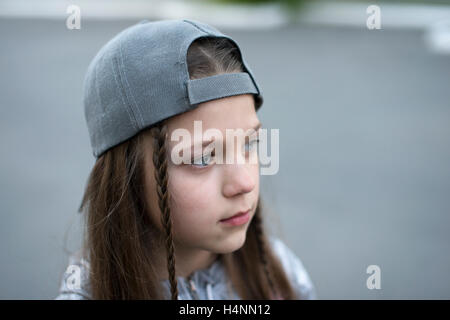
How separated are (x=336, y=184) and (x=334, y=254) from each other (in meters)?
1.04

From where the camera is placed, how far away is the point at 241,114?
1.48 meters

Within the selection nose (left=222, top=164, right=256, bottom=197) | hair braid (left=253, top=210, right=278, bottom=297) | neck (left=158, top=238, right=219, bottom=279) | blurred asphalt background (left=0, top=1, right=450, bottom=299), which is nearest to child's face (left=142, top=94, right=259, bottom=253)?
nose (left=222, top=164, right=256, bottom=197)

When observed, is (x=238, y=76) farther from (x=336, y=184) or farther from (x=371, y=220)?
(x=336, y=184)

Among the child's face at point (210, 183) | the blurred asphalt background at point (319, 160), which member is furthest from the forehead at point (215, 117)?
the blurred asphalt background at point (319, 160)

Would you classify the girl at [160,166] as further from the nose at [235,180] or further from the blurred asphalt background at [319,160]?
the blurred asphalt background at [319,160]

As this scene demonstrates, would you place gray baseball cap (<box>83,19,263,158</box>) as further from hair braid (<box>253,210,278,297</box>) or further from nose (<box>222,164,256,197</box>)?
hair braid (<box>253,210,278,297</box>)

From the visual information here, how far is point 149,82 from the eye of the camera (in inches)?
55.9

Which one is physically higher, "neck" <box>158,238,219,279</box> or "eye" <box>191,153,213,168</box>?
"eye" <box>191,153,213,168</box>

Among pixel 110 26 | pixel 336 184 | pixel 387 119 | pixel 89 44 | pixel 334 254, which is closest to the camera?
pixel 334 254

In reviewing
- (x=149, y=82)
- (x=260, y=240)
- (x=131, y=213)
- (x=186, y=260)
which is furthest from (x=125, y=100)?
(x=260, y=240)

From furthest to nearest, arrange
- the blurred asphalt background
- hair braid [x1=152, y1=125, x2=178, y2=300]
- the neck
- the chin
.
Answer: the blurred asphalt background < the neck < the chin < hair braid [x1=152, y1=125, x2=178, y2=300]

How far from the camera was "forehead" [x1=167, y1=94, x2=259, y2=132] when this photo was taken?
1.42 m

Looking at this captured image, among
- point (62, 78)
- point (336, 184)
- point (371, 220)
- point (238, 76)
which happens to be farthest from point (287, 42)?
point (238, 76)

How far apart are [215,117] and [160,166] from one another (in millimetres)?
235
